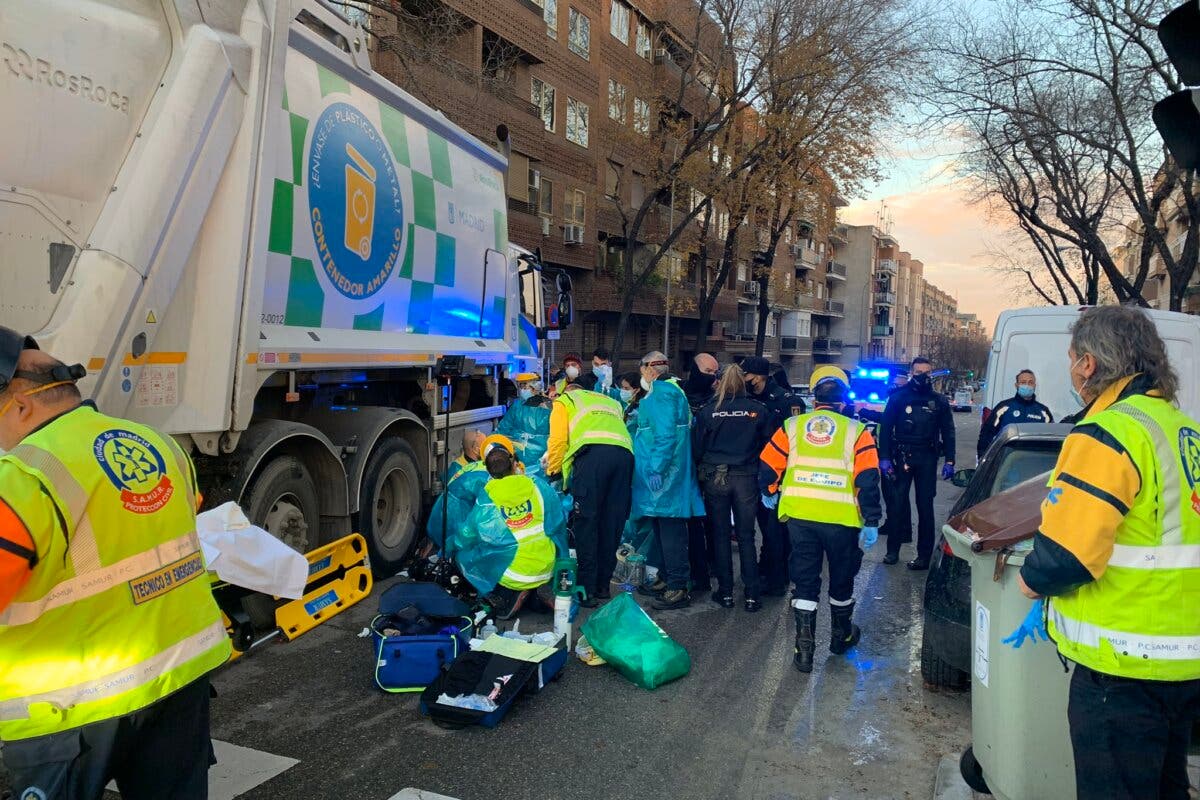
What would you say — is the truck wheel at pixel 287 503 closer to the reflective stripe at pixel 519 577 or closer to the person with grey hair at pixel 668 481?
the reflective stripe at pixel 519 577

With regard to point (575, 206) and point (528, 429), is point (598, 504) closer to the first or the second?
point (528, 429)

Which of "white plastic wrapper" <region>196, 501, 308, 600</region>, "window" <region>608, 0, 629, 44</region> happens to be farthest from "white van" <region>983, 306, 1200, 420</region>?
"window" <region>608, 0, 629, 44</region>

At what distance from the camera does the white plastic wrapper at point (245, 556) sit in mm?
3900

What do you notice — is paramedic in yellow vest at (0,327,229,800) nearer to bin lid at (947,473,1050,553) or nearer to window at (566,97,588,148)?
bin lid at (947,473,1050,553)

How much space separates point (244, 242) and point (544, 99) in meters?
20.0

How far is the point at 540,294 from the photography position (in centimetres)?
1016

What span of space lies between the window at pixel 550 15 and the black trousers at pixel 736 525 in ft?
64.7

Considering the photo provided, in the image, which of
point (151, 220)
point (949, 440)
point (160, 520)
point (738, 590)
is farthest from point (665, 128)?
point (160, 520)

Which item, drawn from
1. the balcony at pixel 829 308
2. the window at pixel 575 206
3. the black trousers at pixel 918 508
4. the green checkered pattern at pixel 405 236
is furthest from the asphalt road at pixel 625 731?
the balcony at pixel 829 308

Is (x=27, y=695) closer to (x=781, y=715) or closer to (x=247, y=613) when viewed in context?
(x=247, y=613)

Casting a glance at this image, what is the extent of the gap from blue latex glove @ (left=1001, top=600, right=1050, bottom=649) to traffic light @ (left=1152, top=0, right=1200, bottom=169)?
169cm

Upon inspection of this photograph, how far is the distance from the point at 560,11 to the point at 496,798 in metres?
23.6

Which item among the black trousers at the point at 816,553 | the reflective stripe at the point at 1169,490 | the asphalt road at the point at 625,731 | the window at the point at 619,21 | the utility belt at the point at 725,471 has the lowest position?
the asphalt road at the point at 625,731

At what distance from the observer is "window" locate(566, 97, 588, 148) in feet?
78.9
